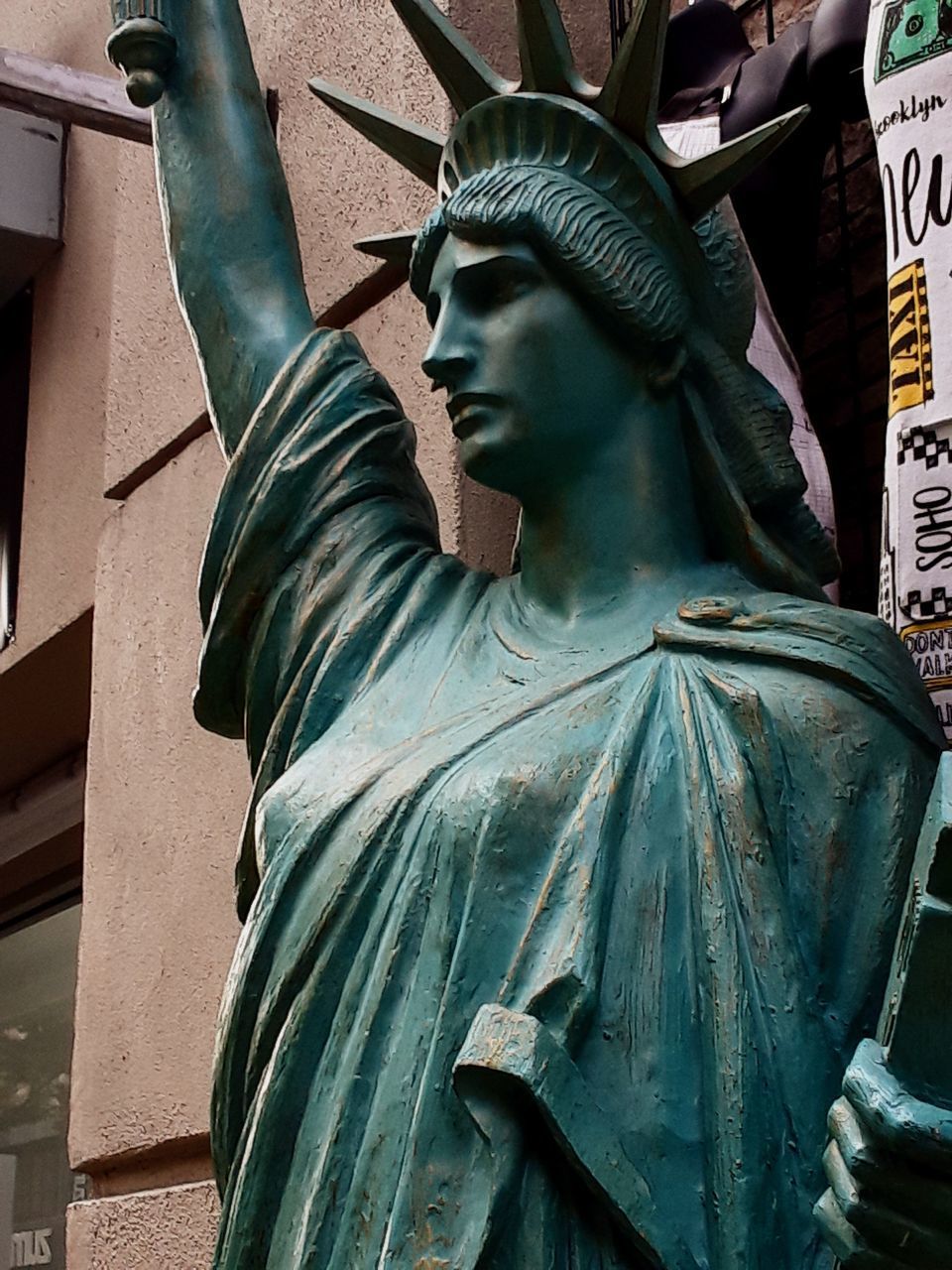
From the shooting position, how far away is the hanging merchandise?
174 centimetres

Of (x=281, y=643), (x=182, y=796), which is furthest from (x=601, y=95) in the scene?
(x=182, y=796)

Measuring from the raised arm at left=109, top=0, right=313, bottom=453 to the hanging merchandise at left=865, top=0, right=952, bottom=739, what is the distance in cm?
61

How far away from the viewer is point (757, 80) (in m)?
2.21

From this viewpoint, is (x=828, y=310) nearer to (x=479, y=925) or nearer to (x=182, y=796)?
(x=182, y=796)

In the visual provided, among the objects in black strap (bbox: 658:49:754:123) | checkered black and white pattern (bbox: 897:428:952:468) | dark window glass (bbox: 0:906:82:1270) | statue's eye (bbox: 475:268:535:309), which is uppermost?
black strap (bbox: 658:49:754:123)

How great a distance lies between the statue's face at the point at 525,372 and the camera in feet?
5.00

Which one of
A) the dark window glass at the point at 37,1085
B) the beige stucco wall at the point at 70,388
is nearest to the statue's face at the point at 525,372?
the beige stucco wall at the point at 70,388

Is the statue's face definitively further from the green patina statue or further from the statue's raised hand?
the statue's raised hand

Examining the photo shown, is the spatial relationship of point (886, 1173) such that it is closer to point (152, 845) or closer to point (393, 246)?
point (393, 246)

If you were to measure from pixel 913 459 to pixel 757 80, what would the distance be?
2.22 ft

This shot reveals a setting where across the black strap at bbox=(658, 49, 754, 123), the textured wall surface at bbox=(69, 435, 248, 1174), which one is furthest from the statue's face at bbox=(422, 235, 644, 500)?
the textured wall surface at bbox=(69, 435, 248, 1174)

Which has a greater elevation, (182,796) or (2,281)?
(2,281)

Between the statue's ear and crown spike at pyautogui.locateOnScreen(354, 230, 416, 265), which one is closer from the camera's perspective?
the statue's ear

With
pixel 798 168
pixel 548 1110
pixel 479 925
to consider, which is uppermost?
pixel 798 168
